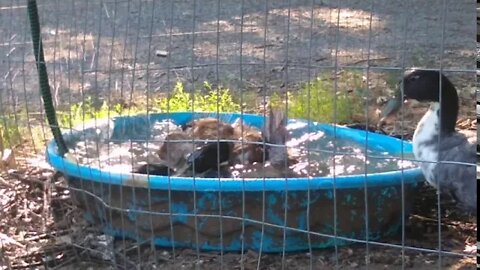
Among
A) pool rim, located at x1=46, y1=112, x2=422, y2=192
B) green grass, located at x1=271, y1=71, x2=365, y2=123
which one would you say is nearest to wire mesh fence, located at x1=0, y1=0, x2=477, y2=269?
pool rim, located at x1=46, y1=112, x2=422, y2=192

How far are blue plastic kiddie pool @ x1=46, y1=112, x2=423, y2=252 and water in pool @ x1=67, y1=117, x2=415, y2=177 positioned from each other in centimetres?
12

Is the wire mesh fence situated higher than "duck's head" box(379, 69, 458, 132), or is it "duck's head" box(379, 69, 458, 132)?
"duck's head" box(379, 69, 458, 132)

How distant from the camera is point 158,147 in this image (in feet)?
9.83

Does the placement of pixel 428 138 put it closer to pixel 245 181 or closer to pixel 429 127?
pixel 429 127

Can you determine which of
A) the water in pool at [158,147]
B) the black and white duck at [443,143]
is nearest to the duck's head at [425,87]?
the black and white duck at [443,143]

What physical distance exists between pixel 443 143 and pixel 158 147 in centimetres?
93

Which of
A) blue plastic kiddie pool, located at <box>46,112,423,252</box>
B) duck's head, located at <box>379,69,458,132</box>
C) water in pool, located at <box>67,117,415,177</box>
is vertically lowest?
blue plastic kiddie pool, located at <box>46,112,423,252</box>

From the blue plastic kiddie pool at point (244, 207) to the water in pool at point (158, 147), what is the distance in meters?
0.12

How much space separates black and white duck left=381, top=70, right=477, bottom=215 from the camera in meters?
2.64

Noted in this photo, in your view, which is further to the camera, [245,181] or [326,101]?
[326,101]

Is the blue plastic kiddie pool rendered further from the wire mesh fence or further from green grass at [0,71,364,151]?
green grass at [0,71,364,151]

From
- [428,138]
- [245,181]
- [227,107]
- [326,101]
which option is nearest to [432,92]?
Result: [428,138]

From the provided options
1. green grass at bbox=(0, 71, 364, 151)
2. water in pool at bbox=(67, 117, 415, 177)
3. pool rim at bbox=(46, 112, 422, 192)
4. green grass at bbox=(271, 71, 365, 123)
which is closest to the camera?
pool rim at bbox=(46, 112, 422, 192)

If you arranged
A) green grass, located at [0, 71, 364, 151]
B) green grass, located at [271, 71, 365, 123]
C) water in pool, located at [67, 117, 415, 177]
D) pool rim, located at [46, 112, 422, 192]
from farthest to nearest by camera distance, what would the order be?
green grass, located at [271, 71, 365, 123] → green grass, located at [0, 71, 364, 151] → water in pool, located at [67, 117, 415, 177] → pool rim, located at [46, 112, 422, 192]
